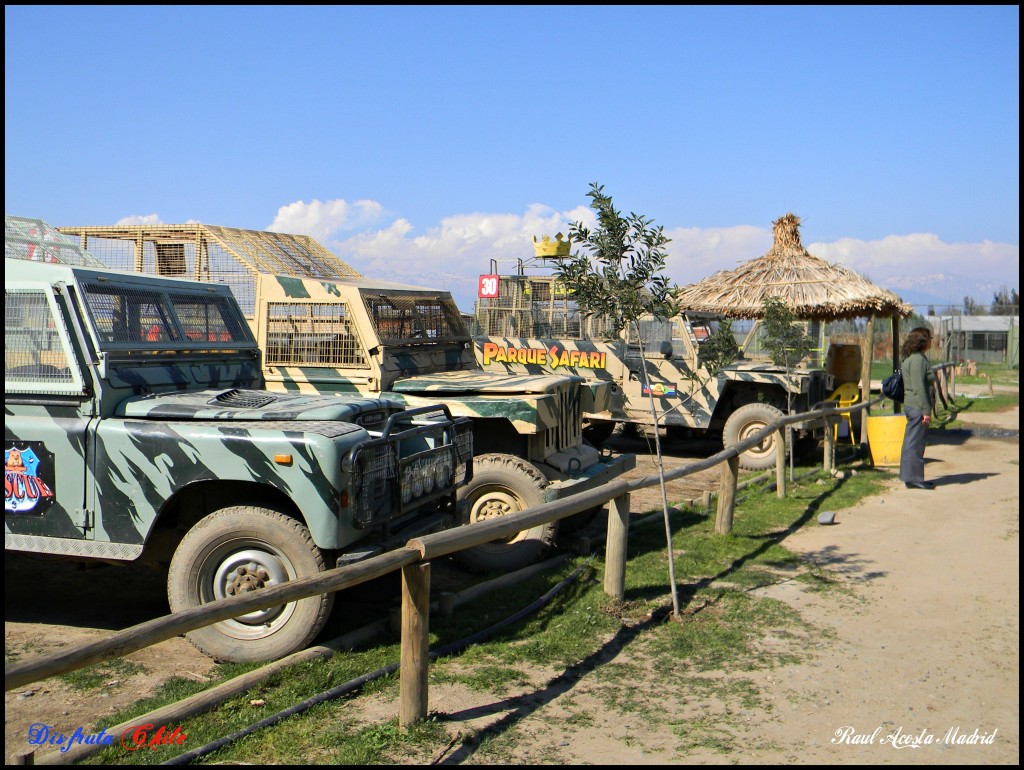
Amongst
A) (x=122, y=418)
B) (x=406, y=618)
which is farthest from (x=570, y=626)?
(x=122, y=418)

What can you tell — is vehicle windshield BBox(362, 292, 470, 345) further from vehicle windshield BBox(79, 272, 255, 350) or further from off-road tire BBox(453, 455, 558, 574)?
off-road tire BBox(453, 455, 558, 574)

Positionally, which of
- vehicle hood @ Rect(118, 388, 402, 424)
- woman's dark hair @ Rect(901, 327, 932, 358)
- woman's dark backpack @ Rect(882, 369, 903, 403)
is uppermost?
woman's dark hair @ Rect(901, 327, 932, 358)

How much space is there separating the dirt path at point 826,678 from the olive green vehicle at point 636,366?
172 inches

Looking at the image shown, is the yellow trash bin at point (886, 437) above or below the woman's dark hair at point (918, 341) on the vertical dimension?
below

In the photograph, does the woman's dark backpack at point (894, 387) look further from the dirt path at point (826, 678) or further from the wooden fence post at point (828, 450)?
the dirt path at point (826, 678)

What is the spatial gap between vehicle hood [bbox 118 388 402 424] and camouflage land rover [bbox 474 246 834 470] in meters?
6.38

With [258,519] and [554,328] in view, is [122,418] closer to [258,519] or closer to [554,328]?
[258,519]

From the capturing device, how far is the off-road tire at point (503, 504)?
270 inches

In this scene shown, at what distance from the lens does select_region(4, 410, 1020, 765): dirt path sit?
13.1ft

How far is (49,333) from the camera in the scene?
211 inches

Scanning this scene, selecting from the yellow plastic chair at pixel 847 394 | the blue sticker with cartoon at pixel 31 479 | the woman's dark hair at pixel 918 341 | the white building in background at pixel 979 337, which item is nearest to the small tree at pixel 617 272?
the blue sticker with cartoon at pixel 31 479

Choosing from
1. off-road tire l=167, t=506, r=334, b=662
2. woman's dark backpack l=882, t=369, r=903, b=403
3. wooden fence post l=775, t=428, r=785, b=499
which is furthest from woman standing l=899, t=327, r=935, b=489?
off-road tire l=167, t=506, r=334, b=662

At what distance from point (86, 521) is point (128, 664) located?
2.58 ft

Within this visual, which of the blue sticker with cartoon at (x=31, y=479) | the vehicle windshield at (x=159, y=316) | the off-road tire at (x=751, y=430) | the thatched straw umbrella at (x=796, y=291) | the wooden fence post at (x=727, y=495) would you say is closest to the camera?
the blue sticker with cartoon at (x=31, y=479)
